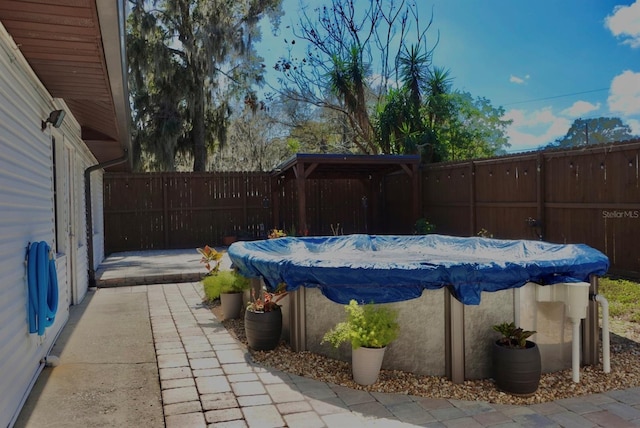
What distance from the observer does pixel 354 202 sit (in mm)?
13578

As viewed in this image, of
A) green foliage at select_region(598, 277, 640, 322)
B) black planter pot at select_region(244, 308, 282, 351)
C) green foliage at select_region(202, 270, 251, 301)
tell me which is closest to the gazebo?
green foliage at select_region(202, 270, 251, 301)

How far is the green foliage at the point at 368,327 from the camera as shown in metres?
3.05

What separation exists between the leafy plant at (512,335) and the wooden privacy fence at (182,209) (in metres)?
9.73

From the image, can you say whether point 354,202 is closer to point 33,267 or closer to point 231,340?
point 231,340

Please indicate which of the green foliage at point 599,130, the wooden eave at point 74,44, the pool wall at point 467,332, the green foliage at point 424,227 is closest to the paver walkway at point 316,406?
the pool wall at point 467,332

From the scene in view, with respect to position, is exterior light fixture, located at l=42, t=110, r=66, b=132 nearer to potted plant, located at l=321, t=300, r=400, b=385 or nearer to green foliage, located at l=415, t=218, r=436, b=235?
potted plant, located at l=321, t=300, r=400, b=385

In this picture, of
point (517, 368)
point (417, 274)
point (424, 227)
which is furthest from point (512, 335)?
point (424, 227)

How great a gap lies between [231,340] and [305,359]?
87 cm

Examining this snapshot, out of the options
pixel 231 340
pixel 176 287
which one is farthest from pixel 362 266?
pixel 176 287

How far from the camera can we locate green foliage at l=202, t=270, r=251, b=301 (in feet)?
16.0

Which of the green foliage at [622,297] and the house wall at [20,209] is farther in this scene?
the green foliage at [622,297]

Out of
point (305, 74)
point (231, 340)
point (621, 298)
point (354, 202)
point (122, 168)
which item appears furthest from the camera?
point (305, 74)

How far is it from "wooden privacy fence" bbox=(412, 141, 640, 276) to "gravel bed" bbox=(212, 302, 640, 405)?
277 centimetres

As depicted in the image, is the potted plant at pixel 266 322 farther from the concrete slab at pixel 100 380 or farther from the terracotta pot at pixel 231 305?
the terracotta pot at pixel 231 305
